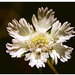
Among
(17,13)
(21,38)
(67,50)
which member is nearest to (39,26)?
(21,38)

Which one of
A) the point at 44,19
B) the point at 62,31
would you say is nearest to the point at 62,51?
the point at 62,31

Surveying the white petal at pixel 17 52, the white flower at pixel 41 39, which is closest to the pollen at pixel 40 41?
the white flower at pixel 41 39

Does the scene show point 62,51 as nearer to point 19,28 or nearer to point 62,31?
point 62,31

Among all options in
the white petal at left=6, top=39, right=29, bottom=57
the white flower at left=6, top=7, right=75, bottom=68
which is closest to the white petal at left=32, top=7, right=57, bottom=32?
the white flower at left=6, top=7, right=75, bottom=68

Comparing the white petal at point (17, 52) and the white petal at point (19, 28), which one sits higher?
the white petal at point (19, 28)

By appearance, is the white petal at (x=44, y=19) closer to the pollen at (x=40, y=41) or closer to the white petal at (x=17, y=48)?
the pollen at (x=40, y=41)

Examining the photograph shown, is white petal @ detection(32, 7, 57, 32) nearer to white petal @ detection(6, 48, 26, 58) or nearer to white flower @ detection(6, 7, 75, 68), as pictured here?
white flower @ detection(6, 7, 75, 68)
